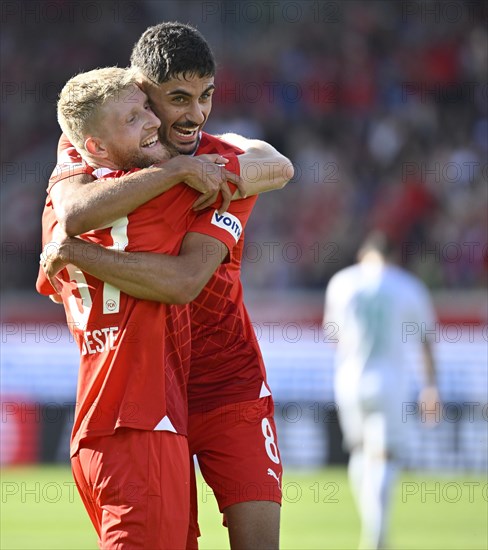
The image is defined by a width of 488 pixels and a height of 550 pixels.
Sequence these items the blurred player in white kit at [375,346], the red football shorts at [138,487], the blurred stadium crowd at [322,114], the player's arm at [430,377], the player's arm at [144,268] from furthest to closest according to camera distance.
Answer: the blurred stadium crowd at [322,114]
the player's arm at [430,377]
the blurred player in white kit at [375,346]
the player's arm at [144,268]
the red football shorts at [138,487]

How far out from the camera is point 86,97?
382 cm

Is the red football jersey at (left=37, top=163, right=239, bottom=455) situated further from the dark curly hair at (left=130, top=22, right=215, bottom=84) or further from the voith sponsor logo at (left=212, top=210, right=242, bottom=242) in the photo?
→ the dark curly hair at (left=130, top=22, right=215, bottom=84)

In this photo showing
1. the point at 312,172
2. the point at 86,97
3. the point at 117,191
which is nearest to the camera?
the point at 117,191

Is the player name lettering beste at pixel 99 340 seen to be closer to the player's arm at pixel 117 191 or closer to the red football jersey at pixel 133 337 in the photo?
the red football jersey at pixel 133 337

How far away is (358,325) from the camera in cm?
900

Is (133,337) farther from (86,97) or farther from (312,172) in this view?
(312,172)

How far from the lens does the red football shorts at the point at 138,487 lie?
11.8 ft

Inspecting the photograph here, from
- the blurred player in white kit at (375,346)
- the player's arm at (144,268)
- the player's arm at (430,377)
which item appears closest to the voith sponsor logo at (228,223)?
the player's arm at (144,268)

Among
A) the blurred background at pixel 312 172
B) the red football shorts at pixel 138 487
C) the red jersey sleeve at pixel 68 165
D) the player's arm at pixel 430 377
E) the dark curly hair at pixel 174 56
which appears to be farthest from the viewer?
the blurred background at pixel 312 172

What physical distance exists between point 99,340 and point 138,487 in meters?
0.52

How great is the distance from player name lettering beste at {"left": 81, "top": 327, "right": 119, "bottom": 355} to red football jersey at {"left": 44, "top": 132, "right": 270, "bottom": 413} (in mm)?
586

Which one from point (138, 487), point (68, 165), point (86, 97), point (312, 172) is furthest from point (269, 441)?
point (312, 172)

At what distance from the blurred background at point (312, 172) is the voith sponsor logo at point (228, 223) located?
260 inches

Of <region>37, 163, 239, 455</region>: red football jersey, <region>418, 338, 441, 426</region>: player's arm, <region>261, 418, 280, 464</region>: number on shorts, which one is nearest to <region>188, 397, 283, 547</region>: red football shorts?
<region>261, 418, 280, 464</region>: number on shorts
